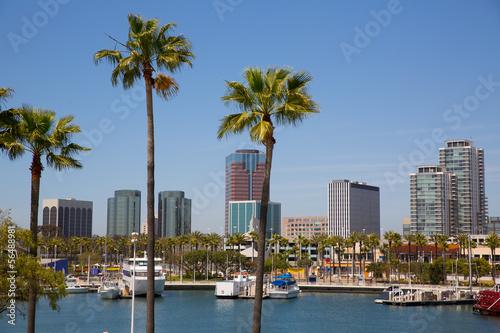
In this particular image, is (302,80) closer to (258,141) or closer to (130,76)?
(258,141)

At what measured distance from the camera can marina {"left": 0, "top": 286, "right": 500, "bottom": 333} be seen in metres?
76.4

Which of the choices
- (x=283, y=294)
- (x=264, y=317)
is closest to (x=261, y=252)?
(x=264, y=317)

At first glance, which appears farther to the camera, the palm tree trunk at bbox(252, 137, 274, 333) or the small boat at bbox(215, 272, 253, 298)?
the small boat at bbox(215, 272, 253, 298)

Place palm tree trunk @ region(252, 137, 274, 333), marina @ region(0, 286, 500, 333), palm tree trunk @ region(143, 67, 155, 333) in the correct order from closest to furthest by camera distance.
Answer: palm tree trunk @ region(252, 137, 274, 333), palm tree trunk @ region(143, 67, 155, 333), marina @ region(0, 286, 500, 333)

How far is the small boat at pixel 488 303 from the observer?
298 feet

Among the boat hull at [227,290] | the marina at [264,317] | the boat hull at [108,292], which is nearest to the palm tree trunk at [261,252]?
the marina at [264,317]

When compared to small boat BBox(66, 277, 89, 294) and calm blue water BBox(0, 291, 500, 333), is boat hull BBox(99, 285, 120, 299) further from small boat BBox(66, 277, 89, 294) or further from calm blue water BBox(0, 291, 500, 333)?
small boat BBox(66, 277, 89, 294)

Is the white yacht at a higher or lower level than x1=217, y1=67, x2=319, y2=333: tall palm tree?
lower

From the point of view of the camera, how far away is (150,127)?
79.5ft

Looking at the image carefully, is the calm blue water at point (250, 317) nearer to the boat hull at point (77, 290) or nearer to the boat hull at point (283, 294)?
the boat hull at point (283, 294)

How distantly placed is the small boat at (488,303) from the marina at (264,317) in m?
1.72

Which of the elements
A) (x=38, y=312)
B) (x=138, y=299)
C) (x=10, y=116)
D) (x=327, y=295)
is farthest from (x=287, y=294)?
(x=10, y=116)

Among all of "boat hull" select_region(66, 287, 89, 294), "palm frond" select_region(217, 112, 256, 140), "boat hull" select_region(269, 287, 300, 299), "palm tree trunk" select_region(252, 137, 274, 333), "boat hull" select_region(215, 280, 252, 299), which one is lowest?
"boat hull" select_region(66, 287, 89, 294)

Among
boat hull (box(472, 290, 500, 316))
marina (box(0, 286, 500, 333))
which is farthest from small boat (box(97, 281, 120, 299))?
boat hull (box(472, 290, 500, 316))
